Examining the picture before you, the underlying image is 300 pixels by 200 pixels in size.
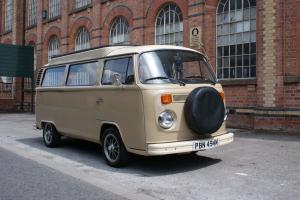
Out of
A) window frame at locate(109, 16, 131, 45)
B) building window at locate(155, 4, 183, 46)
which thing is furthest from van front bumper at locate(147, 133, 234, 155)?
window frame at locate(109, 16, 131, 45)

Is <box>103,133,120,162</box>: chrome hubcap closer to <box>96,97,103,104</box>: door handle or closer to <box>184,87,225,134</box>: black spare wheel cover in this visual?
<box>96,97,103,104</box>: door handle

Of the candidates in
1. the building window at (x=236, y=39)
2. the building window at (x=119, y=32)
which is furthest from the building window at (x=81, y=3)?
the building window at (x=236, y=39)

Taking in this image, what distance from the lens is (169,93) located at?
7.20 metres

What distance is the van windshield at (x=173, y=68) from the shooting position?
24.3 feet

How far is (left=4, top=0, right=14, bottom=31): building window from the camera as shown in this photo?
32.1 m

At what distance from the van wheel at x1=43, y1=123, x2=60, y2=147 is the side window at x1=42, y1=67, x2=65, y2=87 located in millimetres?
1046

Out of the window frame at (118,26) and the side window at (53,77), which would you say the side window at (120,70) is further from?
the window frame at (118,26)

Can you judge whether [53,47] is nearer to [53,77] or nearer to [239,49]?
[239,49]

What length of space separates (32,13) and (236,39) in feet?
62.7

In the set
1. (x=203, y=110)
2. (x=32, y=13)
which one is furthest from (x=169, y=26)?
(x=32, y=13)

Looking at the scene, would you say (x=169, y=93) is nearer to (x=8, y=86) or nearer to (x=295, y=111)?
(x=295, y=111)

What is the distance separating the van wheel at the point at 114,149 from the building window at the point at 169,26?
890 cm

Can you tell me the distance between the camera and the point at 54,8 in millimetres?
26312

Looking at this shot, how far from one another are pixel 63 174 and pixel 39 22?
21.7 m
